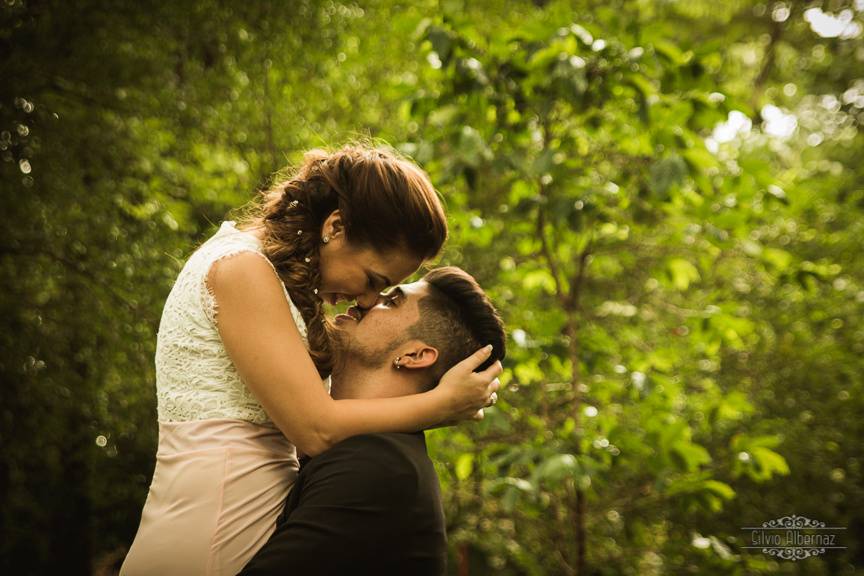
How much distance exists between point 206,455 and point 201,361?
0.28 meters

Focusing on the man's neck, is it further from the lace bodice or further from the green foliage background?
the green foliage background

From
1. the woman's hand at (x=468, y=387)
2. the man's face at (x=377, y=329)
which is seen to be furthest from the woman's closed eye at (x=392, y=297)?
the woman's hand at (x=468, y=387)

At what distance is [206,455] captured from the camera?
1983 mm

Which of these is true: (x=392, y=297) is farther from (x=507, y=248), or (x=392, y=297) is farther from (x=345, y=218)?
(x=507, y=248)

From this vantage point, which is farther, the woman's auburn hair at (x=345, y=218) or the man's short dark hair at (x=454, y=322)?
the man's short dark hair at (x=454, y=322)

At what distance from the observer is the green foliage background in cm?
333

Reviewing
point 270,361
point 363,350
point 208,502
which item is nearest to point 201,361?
point 270,361

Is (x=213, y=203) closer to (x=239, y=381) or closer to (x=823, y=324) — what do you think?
(x=239, y=381)

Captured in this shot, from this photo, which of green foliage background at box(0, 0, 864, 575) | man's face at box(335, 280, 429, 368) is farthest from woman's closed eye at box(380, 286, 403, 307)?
green foliage background at box(0, 0, 864, 575)

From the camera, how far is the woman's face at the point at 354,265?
2.27m

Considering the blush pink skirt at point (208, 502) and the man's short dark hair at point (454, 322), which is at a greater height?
the man's short dark hair at point (454, 322)

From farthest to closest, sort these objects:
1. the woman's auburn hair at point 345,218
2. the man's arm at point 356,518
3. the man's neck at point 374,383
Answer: the man's neck at point 374,383 → the woman's auburn hair at point 345,218 → the man's arm at point 356,518

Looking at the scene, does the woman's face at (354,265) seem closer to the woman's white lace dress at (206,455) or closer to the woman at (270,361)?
the woman at (270,361)

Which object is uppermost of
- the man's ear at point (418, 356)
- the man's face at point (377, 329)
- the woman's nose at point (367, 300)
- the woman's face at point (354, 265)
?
the woman's face at point (354, 265)
